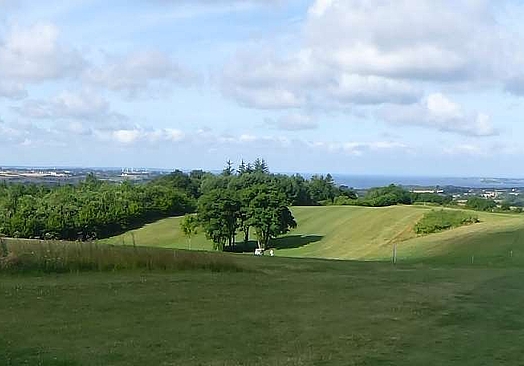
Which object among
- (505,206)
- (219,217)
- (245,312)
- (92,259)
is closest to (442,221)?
(219,217)

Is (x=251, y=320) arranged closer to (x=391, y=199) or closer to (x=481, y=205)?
(x=481, y=205)

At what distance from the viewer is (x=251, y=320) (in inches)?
540

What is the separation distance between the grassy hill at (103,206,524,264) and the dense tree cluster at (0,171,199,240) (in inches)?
180

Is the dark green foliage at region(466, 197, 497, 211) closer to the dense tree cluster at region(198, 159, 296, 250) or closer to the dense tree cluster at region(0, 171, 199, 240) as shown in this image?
the dense tree cluster at region(198, 159, 296, 250)

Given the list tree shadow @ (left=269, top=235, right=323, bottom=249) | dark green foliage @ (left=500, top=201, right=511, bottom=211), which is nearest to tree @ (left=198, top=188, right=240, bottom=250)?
tree shadow @ (left=269, top=235, right=323, bottom=249)

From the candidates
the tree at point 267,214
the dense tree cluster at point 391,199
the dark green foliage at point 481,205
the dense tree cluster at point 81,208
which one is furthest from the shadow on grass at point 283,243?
the dense tree cluster at point 391,199

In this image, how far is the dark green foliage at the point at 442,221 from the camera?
73.6 m

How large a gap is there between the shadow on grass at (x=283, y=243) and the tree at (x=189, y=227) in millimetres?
6440

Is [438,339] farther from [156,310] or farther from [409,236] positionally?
[409,236]

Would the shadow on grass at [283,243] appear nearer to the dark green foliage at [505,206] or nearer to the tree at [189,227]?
the tree at [189,227]

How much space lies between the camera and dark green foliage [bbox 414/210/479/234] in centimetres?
7362

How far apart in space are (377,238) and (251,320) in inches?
2448

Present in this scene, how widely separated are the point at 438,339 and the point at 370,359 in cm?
236

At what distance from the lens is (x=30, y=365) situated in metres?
9.55
